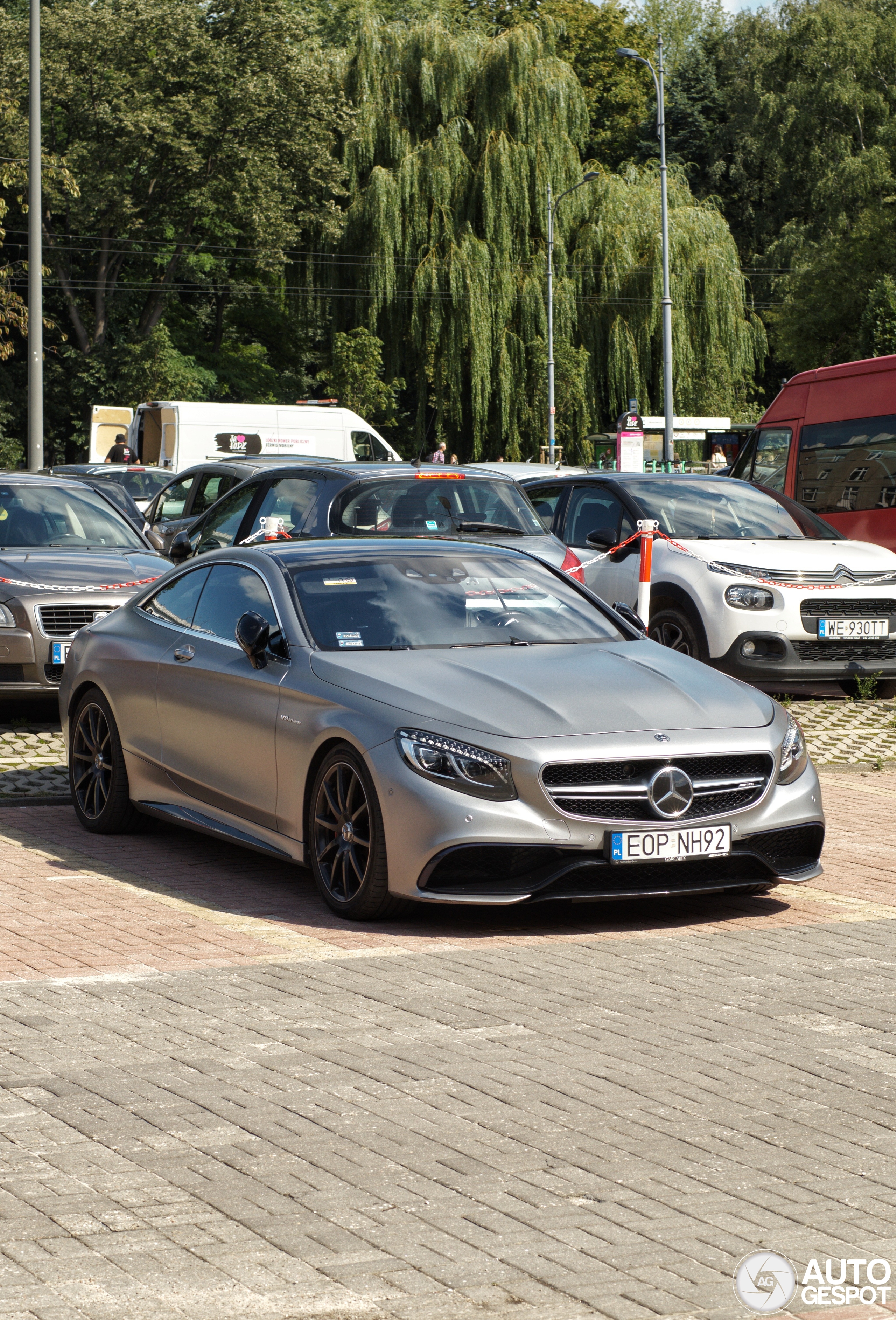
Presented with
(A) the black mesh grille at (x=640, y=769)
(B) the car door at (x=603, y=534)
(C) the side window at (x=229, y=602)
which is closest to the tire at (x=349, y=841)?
(A) the black mesh grille at (x=640, y=769)

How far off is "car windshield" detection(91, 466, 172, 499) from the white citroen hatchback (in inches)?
567

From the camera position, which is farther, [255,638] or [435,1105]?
[255,638]

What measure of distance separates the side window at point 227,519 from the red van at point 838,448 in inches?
242

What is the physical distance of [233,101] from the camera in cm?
4759

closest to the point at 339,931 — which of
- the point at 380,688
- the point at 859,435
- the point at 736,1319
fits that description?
the point at 380,688

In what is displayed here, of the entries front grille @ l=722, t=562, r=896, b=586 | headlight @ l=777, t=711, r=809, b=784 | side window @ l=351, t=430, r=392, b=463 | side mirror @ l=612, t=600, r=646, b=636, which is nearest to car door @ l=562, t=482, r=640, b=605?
front grille @ l=722, t=562, r=896, b=586

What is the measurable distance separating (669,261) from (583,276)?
2.28 metres

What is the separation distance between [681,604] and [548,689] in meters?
6.86

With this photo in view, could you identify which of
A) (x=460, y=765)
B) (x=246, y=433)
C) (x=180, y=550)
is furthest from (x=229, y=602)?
(x=246, y=433)

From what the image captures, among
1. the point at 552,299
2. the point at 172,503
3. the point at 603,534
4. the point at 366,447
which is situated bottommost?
the point at 603,534

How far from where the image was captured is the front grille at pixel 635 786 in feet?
21.7

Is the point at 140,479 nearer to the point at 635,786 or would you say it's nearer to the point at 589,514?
the point at 589,514

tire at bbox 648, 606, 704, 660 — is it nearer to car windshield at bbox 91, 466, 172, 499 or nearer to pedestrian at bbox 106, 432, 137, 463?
car windshield at bbox 91, 466, 172, 499

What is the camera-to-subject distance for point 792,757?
7188 millimetres
